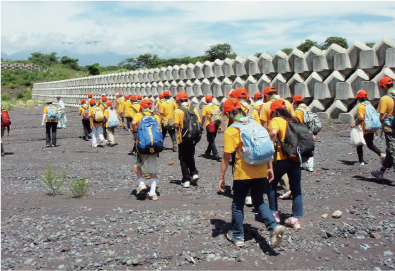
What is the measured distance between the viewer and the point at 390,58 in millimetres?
11906

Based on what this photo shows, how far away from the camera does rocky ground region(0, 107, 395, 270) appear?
4.24m

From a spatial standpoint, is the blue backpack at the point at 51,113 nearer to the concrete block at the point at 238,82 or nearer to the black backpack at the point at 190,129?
the black backpack at the point at 190,129

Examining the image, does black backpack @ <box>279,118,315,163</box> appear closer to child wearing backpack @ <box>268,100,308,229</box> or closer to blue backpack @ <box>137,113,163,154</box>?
child wearing backpack @ <box>268,100,308,229</box>

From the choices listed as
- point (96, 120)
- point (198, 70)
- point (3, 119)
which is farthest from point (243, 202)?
point (198, 70)

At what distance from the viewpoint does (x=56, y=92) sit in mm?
48312

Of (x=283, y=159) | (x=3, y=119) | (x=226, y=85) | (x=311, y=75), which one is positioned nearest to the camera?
(x=283, y=159)

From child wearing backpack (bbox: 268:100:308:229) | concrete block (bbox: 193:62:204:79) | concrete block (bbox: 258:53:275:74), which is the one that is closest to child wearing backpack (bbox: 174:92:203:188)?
child wearing backpack (bbox: 268:100:308:229)

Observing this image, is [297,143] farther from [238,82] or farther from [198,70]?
[198,70]

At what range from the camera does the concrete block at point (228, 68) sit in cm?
1864

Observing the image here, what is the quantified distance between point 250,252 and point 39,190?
4891 mm

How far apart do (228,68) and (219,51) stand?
29729 millimetres

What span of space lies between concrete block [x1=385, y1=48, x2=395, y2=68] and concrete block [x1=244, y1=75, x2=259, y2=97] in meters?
5.91

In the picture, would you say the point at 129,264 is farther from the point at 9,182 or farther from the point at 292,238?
the point at 9,182

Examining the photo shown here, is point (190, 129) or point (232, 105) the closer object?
point (232, 105)
